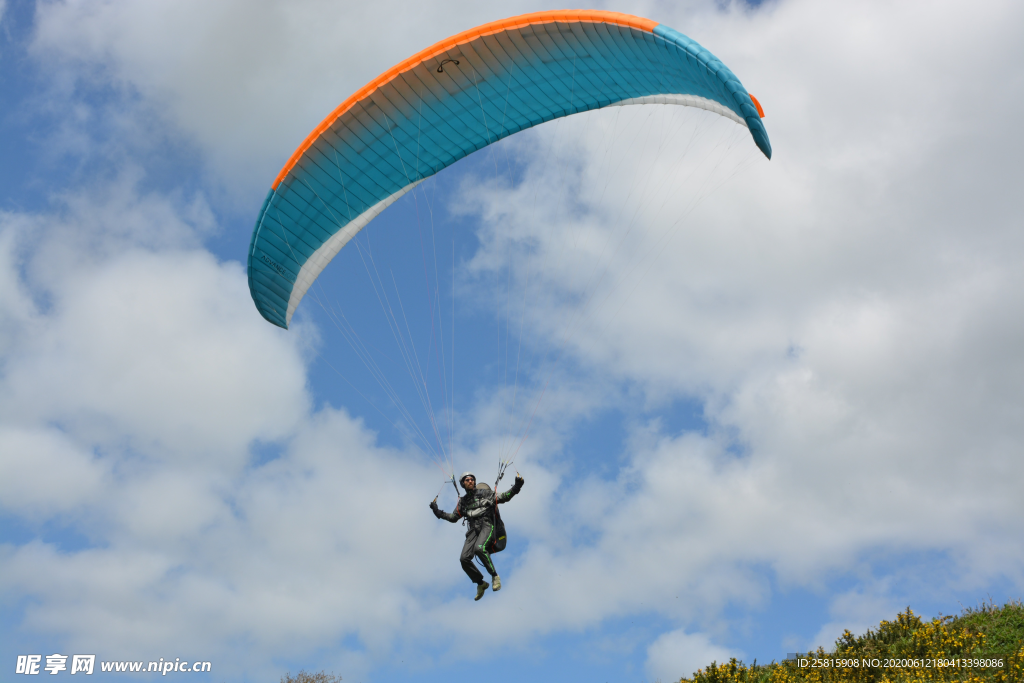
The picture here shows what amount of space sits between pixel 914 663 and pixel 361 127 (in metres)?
11.7

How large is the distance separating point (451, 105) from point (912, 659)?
36.3 ft

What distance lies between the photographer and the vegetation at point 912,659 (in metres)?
11.2

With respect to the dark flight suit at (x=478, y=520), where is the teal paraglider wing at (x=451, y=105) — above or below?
above

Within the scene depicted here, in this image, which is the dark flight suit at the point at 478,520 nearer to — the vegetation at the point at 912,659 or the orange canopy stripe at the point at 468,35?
the vegetation at the point at 912,659

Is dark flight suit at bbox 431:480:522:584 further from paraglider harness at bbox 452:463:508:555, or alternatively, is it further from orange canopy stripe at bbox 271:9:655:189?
orange canopy stripe at bbox 271:9:655:189

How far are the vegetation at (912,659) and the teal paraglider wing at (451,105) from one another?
26.2ft

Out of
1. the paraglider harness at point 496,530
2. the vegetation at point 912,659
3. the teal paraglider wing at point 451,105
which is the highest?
the teal paraglider wing at point 451,105

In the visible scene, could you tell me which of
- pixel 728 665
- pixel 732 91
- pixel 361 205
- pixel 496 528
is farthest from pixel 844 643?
pixel 361 205

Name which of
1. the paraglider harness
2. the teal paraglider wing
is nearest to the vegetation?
the paraglider harness

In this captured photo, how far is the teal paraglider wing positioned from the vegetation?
7.98 metres

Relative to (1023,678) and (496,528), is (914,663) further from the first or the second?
(496,528)

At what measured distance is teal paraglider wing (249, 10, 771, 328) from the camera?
474 inches

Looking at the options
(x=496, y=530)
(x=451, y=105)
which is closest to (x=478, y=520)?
(x=496, y=530)

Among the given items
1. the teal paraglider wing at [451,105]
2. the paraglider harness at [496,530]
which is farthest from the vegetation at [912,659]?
the teal paraglider wing at [451,105]
